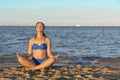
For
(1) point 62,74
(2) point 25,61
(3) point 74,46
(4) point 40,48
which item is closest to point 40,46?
(4) point 40,48

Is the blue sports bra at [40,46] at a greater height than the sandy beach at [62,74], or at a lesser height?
greater

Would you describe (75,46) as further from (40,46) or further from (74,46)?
(40,46)

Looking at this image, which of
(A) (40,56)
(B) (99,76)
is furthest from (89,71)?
(A) (40,56)

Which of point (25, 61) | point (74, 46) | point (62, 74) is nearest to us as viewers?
point (62, 74)

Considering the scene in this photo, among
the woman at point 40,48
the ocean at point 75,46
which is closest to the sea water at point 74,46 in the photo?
the ocean at point 75,46

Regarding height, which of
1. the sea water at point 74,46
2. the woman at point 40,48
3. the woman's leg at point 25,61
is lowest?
the sea water at point 74,46

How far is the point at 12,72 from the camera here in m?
11.1

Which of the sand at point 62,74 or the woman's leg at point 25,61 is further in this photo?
the woman's leg at point 25,61

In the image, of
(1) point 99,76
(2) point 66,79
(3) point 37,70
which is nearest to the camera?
(2) point 66,79

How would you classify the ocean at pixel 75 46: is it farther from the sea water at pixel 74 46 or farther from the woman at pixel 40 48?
the woman at pixel 40 48

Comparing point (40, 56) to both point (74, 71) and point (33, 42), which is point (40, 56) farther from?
point (74, 71)

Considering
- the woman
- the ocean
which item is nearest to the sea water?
the ocean

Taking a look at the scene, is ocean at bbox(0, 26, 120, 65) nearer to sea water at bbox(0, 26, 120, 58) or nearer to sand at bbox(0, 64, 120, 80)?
sea water at bbox(0, 26, 120, 58)

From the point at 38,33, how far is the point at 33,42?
35cm
